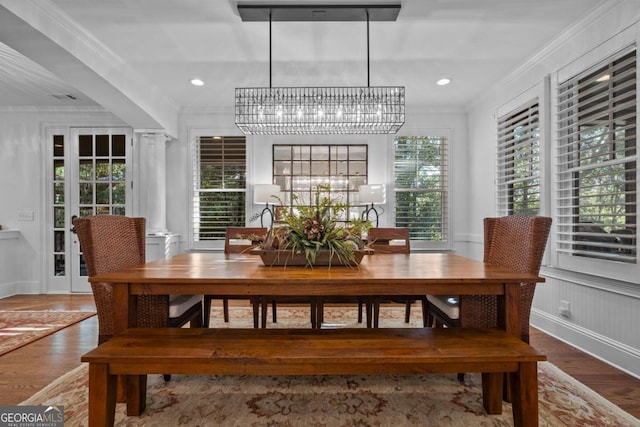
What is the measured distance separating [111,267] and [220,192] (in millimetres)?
2873

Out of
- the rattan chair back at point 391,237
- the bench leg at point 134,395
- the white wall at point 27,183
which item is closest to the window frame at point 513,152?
the rattan chair back at point 391,237

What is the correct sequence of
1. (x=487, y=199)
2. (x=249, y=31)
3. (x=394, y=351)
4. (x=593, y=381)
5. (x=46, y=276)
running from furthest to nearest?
(x=46, y=276) < (x=487, y=199) < (x=249, y=31) < (x=593, y=381) < (x=394, y=351)

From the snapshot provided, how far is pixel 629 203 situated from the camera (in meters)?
2.15

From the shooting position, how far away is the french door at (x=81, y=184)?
446 cm

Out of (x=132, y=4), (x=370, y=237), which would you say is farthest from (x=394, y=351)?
(x=132, y=4)

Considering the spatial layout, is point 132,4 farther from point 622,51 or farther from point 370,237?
point 622,51

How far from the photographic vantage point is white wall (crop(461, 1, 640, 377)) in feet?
7.21

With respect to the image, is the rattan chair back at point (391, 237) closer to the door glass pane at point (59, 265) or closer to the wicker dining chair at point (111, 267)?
the wicker dining chair at point (111, 267)

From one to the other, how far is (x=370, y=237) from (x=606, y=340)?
193 cm

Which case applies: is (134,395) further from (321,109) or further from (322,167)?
(322,167)

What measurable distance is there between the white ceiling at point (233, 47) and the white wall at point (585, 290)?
0.13 m

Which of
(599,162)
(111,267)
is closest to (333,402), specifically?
(111,267)

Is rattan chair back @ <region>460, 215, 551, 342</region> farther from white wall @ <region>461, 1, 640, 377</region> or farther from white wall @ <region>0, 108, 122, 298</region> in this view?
white wall @ <region>0, 108, 122, 298</region>

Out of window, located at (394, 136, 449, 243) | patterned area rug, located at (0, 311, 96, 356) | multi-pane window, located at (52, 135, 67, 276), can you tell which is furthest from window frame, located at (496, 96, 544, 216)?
multi-pane window, located at (52, 135, 67, 276)
